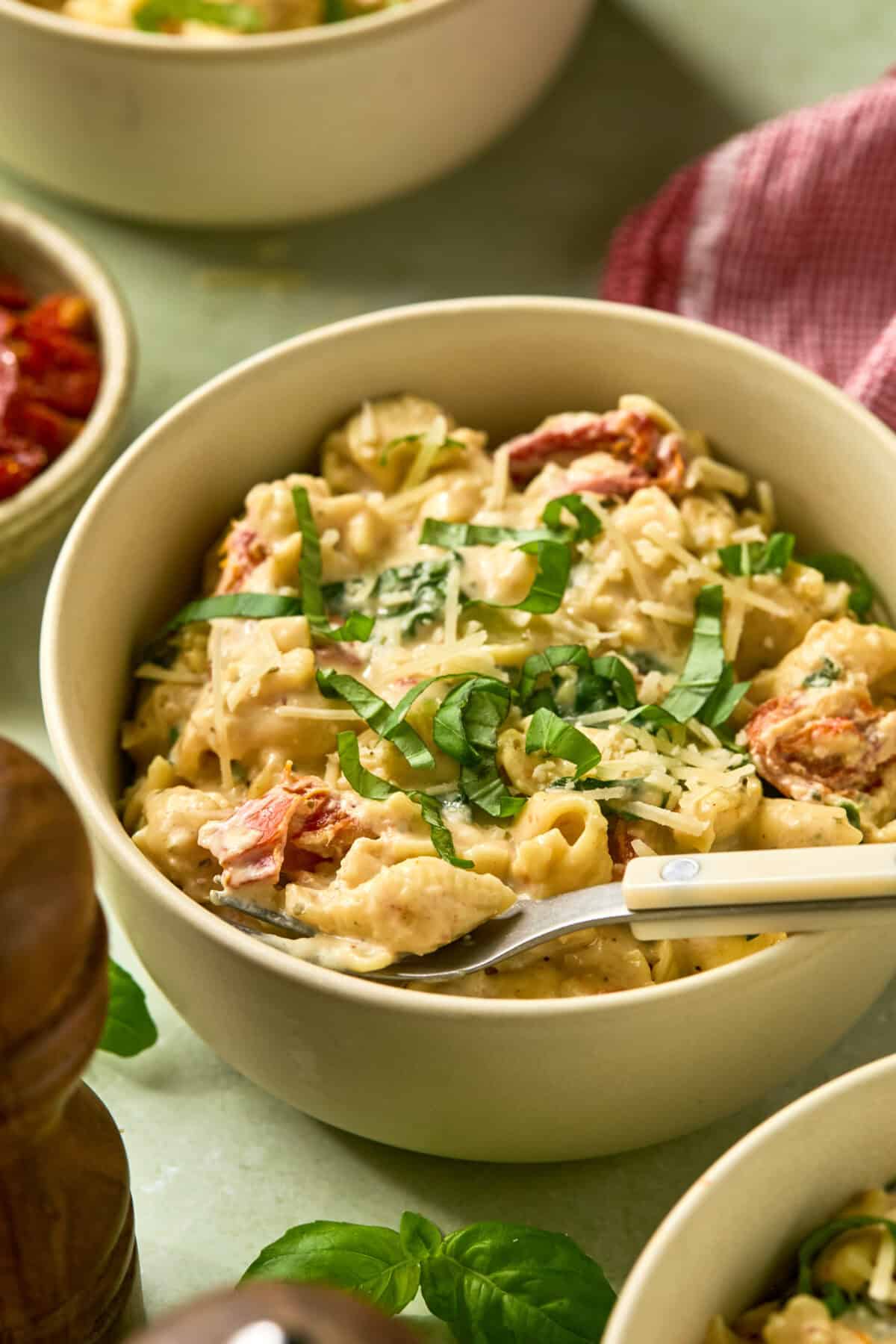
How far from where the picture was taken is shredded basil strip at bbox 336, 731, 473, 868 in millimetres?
1634

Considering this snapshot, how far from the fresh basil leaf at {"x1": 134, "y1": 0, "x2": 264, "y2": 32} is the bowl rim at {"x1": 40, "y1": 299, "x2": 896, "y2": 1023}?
63cm

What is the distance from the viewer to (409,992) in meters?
1.45

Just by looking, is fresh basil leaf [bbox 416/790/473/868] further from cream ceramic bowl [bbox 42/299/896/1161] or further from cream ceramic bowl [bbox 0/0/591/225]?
cream ceramic bowl [bbox 0/0/591/225]

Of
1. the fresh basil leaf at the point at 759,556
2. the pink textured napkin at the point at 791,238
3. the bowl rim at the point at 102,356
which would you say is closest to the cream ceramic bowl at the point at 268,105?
the bowl rim at the point at 102,356

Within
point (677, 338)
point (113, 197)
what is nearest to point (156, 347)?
point (113, 197)

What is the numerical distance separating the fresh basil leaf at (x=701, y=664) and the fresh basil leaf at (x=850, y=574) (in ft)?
0.63

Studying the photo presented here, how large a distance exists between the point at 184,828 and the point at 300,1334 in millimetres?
759

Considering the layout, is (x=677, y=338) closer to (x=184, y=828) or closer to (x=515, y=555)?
(x=515, y=555)

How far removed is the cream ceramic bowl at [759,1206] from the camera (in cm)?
128

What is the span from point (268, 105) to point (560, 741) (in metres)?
1.09

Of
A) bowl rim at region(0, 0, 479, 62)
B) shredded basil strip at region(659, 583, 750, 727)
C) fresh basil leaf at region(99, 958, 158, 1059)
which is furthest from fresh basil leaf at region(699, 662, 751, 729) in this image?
bowl rim at region(0, 0, 479, 62)

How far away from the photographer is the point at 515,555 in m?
1.83

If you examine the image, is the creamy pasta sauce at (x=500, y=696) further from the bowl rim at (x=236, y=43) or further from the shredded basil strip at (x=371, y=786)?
the bowl rim at (x=236, y=43)

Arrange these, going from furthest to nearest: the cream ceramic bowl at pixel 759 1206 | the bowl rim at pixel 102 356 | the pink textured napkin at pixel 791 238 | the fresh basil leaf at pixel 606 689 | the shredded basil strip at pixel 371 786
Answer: the pink textured napkin at pixel 791 238 → the bowl rim at pixel 102 356 → the fresh basil leaf at pixel 606 689 → the shredded basil strip at pixel 371 786 → the cream ceramic bowl at pixel 759 1206
